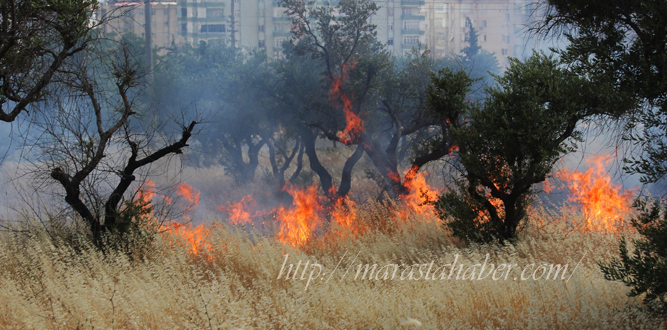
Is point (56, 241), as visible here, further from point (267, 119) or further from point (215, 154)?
point (215, 154)

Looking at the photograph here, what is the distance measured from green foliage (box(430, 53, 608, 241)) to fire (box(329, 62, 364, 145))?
934 centimetres

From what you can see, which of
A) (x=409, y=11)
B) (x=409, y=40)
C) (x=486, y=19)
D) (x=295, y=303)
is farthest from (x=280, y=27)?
(x=295, y=303)

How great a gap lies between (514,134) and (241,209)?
1766 centimetres

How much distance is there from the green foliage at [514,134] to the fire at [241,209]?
15097mm

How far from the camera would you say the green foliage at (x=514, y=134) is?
7797mm

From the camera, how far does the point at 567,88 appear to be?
762 centimetres

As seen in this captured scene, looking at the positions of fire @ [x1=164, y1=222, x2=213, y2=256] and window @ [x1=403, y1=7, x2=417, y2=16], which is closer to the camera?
fire @ [x1=164, y1=222, x2=213, y2=256]

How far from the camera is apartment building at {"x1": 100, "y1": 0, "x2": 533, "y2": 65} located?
66625 millimetres

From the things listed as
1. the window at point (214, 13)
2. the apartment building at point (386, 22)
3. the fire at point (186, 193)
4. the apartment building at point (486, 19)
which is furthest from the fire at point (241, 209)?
the apartment building at point (486, 19)

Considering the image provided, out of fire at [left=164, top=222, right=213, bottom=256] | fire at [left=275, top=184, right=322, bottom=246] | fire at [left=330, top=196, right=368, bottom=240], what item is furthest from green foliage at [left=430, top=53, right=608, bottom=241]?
fire at [left=275, top=184, right=322, bottom=246]

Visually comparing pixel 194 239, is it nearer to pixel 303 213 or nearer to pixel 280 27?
pixel 303 213

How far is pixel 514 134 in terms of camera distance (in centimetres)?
814

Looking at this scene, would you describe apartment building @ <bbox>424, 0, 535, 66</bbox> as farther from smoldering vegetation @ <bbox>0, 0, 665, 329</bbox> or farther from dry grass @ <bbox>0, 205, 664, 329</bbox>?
dry grass @ <bbox>0, 205, 664, 329</bbox>

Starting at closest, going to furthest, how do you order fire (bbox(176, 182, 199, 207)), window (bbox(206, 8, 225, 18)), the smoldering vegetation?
the smoldering vegetation → fire (bbox(176, 182, 199, 207)) → window (bbox(206, 8, 225, 18))
